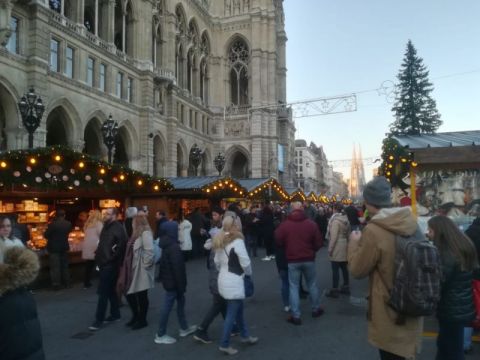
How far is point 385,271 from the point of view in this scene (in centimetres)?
298

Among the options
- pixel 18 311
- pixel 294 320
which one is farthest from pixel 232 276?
pixel 18 311

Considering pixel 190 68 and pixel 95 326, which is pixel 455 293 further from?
pixel 190 68

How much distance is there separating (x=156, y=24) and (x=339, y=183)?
159 m

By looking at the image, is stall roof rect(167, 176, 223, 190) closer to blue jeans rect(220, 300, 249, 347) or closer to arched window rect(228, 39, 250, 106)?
blue jeans rect(220, 300, 249, 347)

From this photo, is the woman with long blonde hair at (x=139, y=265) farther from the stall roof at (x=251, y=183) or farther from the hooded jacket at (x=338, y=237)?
the stall roof at (x=251, y=183)

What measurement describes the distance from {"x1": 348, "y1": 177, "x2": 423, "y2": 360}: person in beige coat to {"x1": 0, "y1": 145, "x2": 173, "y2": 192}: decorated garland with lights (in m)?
9.33

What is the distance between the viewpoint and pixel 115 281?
22.2 feet

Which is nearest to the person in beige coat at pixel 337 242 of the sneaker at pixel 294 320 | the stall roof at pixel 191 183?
the sneaker at pixel 294 320

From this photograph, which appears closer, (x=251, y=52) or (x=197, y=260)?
(x=197, y=260)

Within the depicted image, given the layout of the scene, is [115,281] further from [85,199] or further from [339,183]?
[339,183]

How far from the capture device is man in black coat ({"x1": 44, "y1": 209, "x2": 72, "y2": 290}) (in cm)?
980

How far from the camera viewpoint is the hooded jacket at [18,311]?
282 cm

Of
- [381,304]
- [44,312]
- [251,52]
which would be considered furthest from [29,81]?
[251,52]

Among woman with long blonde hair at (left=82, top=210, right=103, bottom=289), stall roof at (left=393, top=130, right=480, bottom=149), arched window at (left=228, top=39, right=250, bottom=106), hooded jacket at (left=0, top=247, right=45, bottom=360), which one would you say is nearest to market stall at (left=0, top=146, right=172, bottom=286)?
woman with long blonde hair at (left=82, top=210, right=103, bottom=289)
